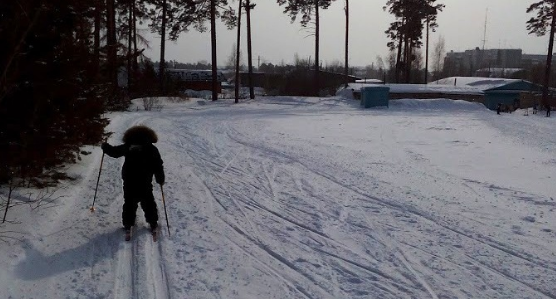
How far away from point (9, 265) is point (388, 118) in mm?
21376

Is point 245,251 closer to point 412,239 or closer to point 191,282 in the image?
point 191,282

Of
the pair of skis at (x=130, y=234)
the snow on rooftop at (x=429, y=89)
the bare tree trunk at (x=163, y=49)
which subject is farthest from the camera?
the snow on rooftop at (x=429, y=89)

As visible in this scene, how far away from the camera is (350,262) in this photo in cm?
533

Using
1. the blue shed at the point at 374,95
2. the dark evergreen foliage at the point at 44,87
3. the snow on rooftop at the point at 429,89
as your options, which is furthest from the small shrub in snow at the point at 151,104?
the dark evergreen foliage at the point at 44,87

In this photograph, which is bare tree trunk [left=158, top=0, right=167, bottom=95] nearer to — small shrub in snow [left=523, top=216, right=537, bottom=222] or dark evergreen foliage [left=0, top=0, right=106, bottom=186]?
dark evergreen foliage [left=0, top=0, right=106, bottom=186]

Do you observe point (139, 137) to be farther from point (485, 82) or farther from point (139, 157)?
point (485, 82)

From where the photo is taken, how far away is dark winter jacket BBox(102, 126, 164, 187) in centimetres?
612

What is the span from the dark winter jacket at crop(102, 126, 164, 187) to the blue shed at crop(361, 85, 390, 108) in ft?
87.9

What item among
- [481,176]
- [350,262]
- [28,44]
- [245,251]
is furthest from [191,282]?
[481,176]

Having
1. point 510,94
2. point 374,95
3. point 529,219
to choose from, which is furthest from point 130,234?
point 510,94

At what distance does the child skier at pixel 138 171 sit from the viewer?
241 inches

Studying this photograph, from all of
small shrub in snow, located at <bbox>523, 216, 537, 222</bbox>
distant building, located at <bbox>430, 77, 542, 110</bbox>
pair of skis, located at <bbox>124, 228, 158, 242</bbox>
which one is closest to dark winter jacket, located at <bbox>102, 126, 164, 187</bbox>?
pair of skis, located at <bbox>124, 228, 158, 242</bbox>

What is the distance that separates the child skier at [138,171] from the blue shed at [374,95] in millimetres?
26809

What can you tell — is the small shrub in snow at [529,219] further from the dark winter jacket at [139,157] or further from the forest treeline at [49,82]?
the forest treeline at [49,82]
